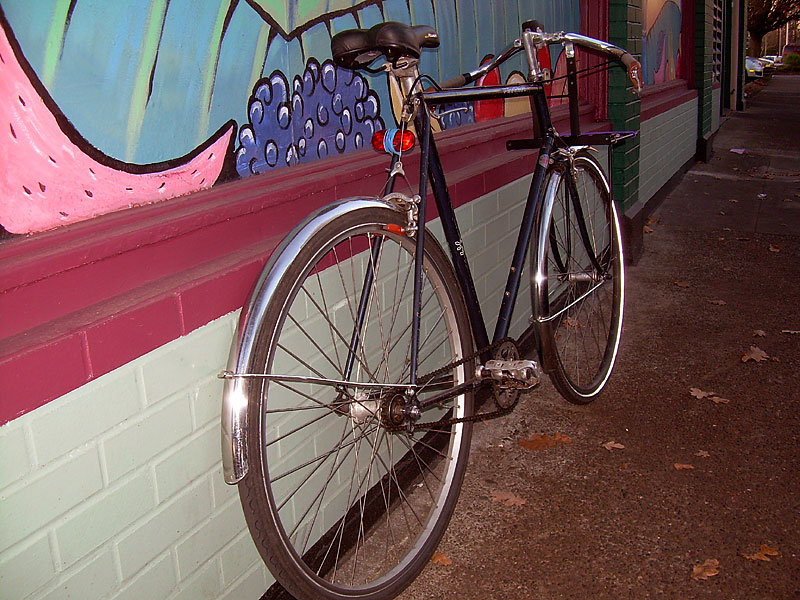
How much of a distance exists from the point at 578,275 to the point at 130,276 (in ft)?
7.76

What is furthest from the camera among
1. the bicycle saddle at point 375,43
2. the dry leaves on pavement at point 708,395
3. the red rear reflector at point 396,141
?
the dry leaves on pavement at point 708,395

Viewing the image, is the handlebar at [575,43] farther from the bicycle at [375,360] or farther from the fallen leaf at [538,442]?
the fallen leaf at [538,442]

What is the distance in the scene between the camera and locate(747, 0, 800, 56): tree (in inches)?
1725

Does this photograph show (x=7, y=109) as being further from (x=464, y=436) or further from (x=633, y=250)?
(x=633, y=250)

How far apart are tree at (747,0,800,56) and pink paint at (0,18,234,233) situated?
46474 mm

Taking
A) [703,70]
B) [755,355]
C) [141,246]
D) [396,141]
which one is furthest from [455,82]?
[703,70]

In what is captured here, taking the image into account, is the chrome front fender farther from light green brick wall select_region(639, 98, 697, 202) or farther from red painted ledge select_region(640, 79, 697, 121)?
red painted ledge select_region(640, 79, 697, 121)

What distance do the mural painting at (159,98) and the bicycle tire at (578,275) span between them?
86 centimetres

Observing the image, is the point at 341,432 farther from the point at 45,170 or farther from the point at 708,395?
the point at 708,395

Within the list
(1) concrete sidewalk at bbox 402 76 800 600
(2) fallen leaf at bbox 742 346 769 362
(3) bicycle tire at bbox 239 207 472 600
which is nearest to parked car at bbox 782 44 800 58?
(1) concrete sidewalk at bbox 402 76 800 600

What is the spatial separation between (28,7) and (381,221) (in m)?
1.03

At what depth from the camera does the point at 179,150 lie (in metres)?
2.18

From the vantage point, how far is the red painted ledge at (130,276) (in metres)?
1.66

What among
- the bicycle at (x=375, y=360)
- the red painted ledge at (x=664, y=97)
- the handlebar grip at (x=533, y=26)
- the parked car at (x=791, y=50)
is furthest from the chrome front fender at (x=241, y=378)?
the parked car at (x=791, y=50)
